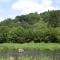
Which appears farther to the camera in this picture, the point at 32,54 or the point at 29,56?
the point at 32,54

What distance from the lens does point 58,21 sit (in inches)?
3098

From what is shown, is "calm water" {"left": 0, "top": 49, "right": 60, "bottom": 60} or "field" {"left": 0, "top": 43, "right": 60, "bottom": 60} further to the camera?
"field" {"left": 0, "top": 43, "right": 60, "bottom": 60}

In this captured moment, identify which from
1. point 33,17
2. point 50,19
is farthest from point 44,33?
point 33,17

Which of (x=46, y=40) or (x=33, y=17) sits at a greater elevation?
(x=33, y=17)

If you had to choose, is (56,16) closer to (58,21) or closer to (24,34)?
(58,21)

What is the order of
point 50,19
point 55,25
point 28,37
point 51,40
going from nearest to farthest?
point 51,40, point 28,37, point 55,25, point 50,19

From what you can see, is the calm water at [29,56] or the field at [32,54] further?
the field at [32,54]

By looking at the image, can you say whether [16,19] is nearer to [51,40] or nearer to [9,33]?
[9,33]

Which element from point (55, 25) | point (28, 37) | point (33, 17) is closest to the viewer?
point (28, 37)

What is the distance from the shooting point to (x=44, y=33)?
6431 centimetres

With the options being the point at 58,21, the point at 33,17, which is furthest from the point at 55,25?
the point at 33,17

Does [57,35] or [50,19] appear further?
[50,19]

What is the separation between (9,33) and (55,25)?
15.1m

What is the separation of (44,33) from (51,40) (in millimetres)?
4692
